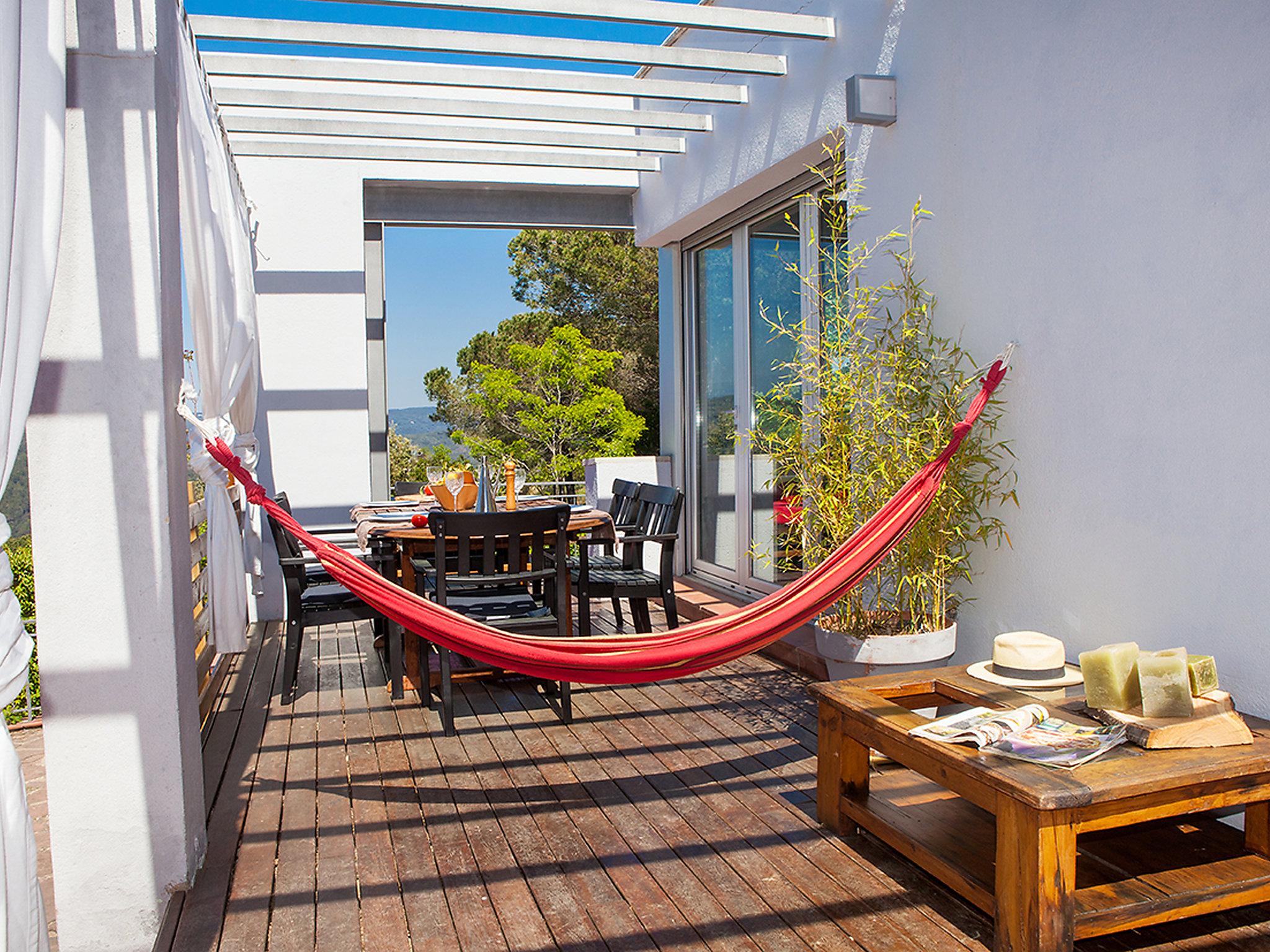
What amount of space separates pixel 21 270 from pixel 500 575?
82.3 inches

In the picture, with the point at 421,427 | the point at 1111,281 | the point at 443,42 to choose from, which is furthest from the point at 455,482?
the point at 421,427

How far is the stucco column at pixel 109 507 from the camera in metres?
2.13

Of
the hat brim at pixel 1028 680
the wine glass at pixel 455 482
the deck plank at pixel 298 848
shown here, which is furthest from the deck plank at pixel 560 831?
the hat brim at pixel 1028 680

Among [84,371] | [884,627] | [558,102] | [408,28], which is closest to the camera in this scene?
[84,371]

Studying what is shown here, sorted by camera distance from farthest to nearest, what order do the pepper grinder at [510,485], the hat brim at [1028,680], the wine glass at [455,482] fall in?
the pepper grinder at [510,485] < the wine glass at [455,482] < the hat brim at [1028,680]

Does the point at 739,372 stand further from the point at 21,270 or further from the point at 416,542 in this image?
the point at 21,270

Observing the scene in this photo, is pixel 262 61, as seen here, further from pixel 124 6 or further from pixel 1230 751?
pixel 1230 751

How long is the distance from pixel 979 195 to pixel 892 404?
741mm

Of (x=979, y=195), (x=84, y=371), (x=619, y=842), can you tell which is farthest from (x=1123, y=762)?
(x=84, y=371)

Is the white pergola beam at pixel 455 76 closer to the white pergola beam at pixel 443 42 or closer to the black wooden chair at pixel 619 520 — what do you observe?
the white pergola beam at pixel 443 42

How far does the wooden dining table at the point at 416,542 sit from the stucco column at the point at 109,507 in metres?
1.49

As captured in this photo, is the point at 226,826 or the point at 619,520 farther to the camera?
the point at 619,520

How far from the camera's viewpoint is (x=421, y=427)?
18.4 metres

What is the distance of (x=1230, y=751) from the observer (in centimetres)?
199
